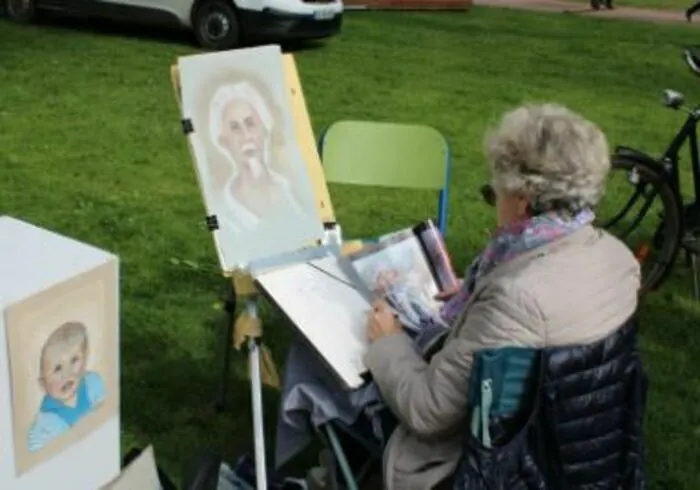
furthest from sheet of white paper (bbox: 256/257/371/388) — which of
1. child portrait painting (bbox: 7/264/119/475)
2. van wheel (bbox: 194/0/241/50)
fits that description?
van wheel (bbox: 194/0/241/50)

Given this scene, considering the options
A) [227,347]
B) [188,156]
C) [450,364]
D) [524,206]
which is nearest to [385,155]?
[227,347]

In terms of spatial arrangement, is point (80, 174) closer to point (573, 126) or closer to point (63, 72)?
point (63, 72)

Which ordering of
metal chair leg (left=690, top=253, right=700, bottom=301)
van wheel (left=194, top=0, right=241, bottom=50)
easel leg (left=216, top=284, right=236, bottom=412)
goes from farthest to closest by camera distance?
van wheel (left=194, top=0, right=241, bottom=50)
metal chair leg (left=690, top=253, right=700, bottom=301)
easel leg (left=216, top=284, right=236, bottom=412)

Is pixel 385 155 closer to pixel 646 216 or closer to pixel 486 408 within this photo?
pixel 486 408

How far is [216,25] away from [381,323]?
8.40 metres

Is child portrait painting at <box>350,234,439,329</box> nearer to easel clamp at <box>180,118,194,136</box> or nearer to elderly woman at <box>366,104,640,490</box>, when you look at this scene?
elderly woman at <box>366,104,640,490</box>

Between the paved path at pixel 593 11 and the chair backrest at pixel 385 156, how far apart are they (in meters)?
11.8

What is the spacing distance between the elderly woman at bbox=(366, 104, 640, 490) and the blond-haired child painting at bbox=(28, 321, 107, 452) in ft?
2.30

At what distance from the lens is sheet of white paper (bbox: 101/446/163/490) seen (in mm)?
2811

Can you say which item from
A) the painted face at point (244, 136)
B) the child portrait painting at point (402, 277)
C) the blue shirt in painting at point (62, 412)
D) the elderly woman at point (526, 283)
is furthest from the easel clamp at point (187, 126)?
the elderly woman at point (526, 283)

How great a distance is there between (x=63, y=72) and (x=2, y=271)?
7.37m

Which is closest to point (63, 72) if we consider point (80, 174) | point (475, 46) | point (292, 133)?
point (80, 174)

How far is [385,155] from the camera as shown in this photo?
13.5 feet

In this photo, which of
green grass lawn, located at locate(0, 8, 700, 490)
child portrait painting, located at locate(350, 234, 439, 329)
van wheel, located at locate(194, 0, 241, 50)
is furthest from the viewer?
van wheel, located at locate(194, 0, 241, 50)
